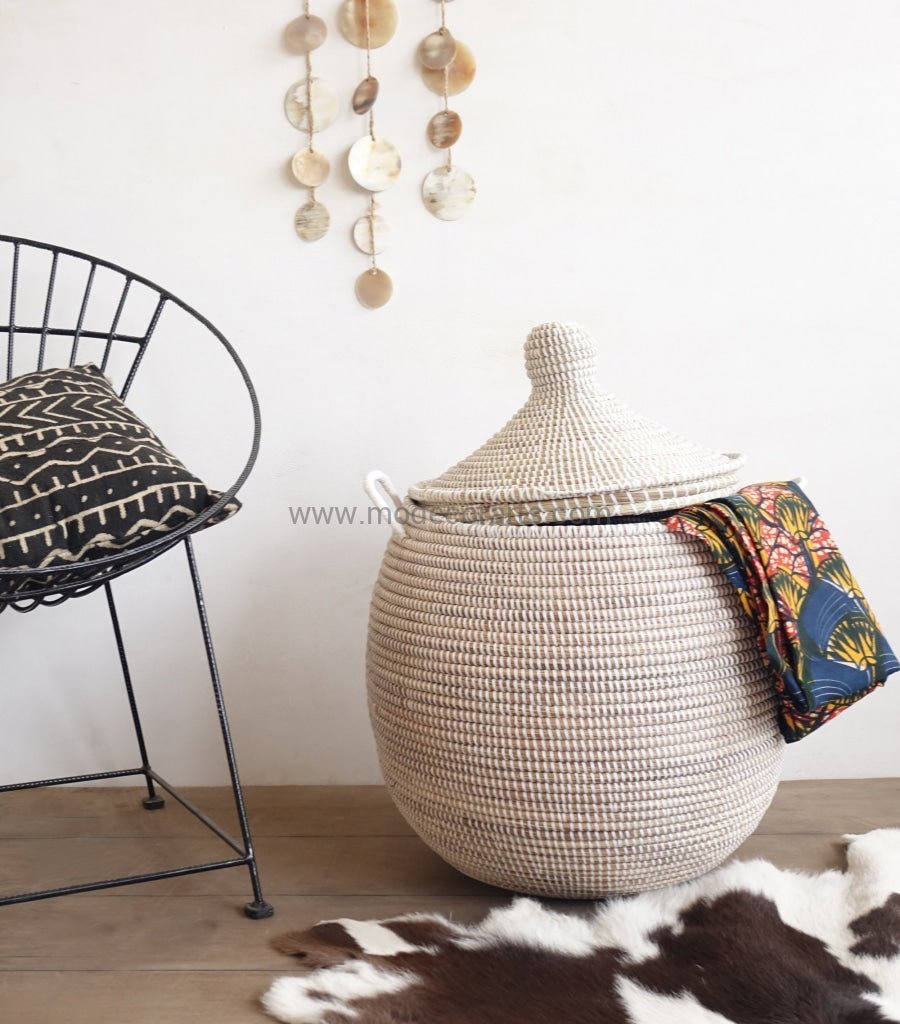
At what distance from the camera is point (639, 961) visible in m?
1.03

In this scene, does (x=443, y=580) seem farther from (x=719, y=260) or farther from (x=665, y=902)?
(x=719, y=260)

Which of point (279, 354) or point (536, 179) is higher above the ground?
point (536, 179)

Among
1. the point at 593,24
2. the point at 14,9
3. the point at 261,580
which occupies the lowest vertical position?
the point at 261,580

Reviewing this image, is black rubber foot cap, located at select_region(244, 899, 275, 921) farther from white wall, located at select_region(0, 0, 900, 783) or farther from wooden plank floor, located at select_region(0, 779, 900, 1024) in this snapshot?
white wall, located at select_region(0, 0, 900, 783)

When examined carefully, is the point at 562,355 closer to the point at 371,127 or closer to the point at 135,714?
the point at 371,127

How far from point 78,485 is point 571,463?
0.57 metres

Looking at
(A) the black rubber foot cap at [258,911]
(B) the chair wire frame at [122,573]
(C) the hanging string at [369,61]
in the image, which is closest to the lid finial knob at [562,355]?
(B) the chair wire frame at [122,573]

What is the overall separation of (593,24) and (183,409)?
923mm

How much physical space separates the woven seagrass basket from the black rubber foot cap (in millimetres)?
219

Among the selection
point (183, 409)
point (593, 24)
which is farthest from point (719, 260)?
point (183, 409)

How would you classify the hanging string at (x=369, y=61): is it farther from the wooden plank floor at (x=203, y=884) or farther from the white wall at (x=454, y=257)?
the wooden plank floor at (x=203, y=884)

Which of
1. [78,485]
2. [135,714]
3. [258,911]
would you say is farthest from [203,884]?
[78,485]

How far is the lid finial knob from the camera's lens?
122 cm

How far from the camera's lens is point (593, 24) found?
5.11 ft
